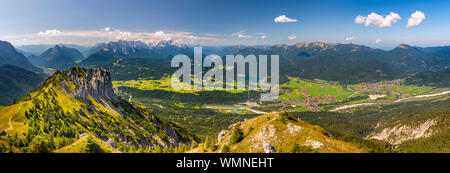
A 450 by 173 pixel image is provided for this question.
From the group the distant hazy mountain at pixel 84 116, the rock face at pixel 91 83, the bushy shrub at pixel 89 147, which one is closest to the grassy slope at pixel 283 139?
the bushy shrub at pixel 89 147

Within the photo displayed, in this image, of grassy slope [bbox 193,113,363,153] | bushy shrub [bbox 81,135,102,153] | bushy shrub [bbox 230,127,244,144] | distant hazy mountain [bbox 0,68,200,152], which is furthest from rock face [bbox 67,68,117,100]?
bushy shrub [bbox 230,127,244,144]

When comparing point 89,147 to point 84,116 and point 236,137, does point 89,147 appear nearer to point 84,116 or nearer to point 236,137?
point 84,116

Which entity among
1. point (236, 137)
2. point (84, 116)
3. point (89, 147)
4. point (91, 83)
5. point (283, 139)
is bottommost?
point (236, 137)

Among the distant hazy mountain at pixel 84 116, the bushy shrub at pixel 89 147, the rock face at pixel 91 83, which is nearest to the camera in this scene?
the bushy shrub at pixel 89 147

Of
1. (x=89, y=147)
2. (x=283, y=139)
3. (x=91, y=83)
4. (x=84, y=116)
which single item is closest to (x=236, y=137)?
(x=283, y=139)

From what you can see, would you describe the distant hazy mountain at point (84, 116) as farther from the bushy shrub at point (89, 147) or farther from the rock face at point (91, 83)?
the bushy shrub at point (89, 147)

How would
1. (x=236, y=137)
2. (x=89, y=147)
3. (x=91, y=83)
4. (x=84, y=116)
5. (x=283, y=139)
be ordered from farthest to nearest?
(x=91, y=83)
(x=84, y=116)
(x=236, y=137)
(x=283, y=139)
(x=89, y=147)

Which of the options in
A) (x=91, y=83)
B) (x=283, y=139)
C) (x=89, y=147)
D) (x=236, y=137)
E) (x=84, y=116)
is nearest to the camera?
(x=89, y=147)
